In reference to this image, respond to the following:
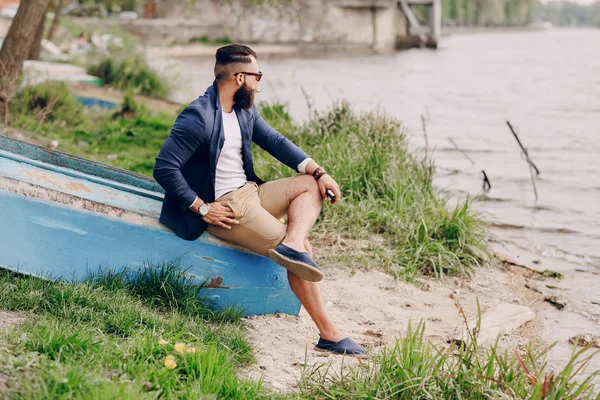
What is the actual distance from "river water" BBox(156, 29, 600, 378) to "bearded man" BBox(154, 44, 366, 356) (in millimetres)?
2045

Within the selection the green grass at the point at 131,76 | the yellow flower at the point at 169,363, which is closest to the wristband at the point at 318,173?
the yellow flower at the point at 169,363

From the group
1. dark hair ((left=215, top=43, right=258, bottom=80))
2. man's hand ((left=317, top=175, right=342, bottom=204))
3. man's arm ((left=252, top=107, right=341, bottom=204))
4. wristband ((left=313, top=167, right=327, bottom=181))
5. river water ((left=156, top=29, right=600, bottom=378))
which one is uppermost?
dark hair ((left=215, top=43, right=258, bottom=80))

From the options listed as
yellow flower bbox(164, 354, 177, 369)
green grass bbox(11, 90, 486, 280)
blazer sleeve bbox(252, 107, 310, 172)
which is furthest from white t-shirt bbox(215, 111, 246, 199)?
green grass bbox(11, 90, 486, 280)

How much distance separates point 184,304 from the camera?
184 inches

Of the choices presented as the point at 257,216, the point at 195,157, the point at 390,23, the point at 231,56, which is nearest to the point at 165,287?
the point at 257,216

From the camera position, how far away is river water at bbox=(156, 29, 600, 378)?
8281mm

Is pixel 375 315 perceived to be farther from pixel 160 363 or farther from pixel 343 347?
pixel 160 363

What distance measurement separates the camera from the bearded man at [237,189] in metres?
4.57

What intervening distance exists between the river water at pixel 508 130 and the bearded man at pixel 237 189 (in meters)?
2.05

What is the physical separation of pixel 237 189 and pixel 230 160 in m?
0.18

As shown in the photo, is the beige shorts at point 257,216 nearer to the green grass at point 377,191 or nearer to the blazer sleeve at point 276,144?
the blazer sleeve at point 276,144

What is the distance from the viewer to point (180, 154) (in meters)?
4.58

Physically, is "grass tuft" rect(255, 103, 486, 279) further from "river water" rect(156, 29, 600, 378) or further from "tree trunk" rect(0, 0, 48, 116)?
"tree trunk" rect(0, 0, 48, 116)

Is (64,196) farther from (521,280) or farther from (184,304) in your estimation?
(521,280)
